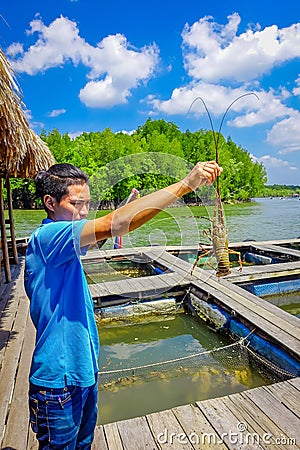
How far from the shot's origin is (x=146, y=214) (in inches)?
37.2

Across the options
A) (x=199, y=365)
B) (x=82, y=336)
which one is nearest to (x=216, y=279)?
(x=199, y=365)

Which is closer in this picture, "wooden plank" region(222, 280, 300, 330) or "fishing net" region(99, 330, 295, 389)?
"fishing net" region(99, 330, 295, 389)

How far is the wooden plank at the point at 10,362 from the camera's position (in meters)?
2.29

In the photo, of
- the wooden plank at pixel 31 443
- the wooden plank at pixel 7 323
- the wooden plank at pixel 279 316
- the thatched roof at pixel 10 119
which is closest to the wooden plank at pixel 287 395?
the wooden plank at pixel 279 316

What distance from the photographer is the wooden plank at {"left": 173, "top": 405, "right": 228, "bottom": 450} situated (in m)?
2.06

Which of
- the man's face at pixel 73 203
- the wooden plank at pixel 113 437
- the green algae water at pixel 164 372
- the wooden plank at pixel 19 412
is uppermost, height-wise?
the man's face at pixel 73 203

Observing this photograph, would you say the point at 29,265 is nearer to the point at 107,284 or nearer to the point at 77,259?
the point at 77,259

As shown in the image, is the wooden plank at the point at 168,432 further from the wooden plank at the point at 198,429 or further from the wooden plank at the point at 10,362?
the wooden plank at the point at 10,362

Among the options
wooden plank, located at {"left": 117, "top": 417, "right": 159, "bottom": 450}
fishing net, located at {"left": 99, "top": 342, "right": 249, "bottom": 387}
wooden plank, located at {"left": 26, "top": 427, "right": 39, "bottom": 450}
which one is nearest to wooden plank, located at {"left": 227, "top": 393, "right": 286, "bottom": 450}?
wooden plank, located at {"left": 117, "top": 417, "right": 159, "bottom": 450}

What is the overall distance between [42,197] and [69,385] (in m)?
0.67

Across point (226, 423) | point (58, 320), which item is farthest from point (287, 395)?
point (58, 320)

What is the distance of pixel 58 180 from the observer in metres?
1.21

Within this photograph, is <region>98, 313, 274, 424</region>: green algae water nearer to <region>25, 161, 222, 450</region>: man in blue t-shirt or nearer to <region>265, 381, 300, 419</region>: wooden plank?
<region>265, 381, 300, 419</region>: wooden plank

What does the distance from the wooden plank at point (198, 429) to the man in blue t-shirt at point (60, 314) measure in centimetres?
116
